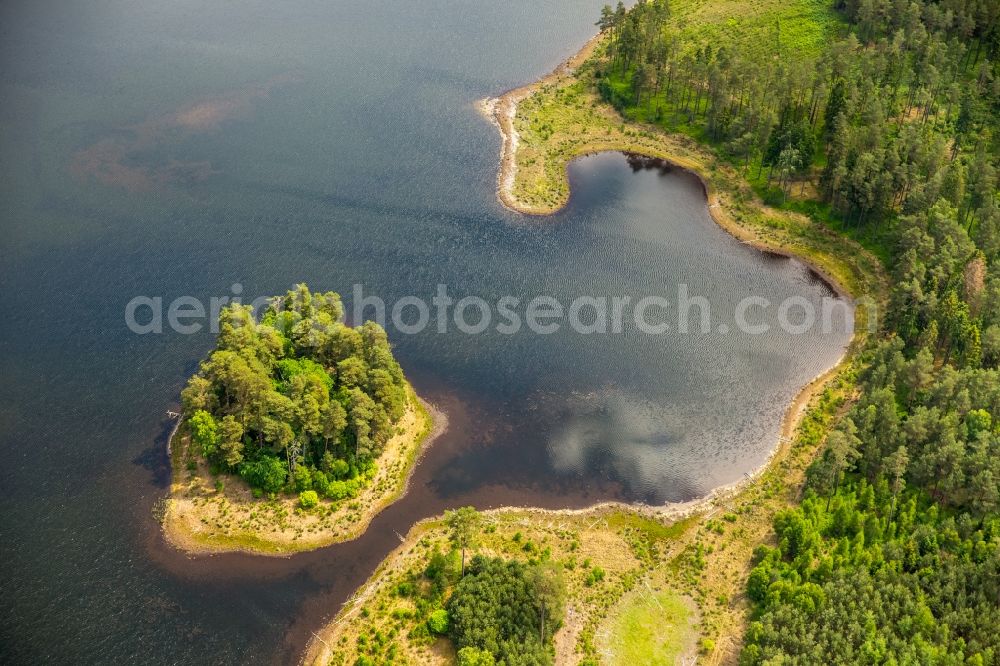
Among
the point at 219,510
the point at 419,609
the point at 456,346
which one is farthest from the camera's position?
the point at 456,346

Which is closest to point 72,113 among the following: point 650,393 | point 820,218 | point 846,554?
point 650,393

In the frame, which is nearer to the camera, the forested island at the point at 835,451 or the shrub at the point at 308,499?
the forested island at the point at 835,451

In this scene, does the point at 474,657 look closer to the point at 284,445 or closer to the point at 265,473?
the point at 284,445

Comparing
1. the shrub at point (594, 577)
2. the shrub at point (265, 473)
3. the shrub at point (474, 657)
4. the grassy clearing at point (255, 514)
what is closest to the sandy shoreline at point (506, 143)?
the grassy clearing at point (255, 514)

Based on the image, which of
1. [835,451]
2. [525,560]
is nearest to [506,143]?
[835,451]

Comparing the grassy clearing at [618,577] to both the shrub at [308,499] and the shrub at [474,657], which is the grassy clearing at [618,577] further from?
the shrub at [308,499]

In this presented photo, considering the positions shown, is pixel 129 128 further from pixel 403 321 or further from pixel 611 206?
pixel 611 206

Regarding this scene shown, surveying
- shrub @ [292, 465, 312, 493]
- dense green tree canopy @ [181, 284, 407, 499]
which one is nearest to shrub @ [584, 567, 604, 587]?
dense green tree canopy @ [181, 284, 407, 499]
